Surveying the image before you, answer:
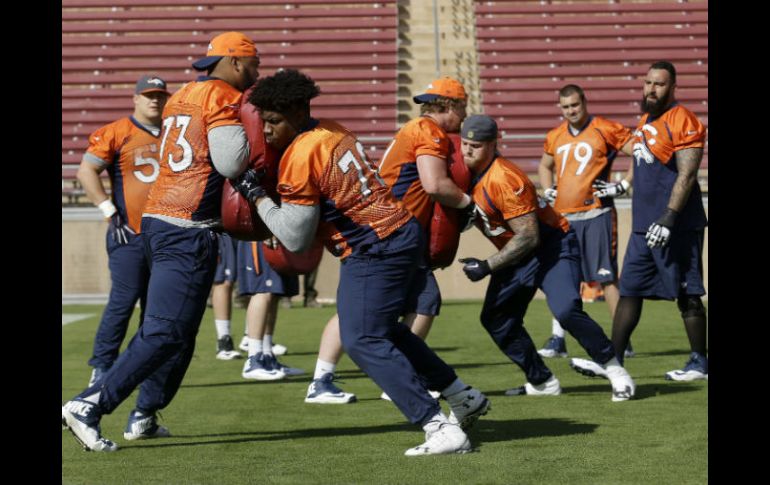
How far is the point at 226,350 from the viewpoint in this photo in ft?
31.0

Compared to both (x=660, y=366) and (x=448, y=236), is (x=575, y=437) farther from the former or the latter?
(x=660, y=366)

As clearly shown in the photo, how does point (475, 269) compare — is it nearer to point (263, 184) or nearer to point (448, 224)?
point (448, 224)

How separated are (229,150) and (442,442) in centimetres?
143

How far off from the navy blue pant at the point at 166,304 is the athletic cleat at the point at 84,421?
43 millimetres

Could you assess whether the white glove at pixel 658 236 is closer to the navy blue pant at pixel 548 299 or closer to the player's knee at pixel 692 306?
the player's knee at pixel 692 306

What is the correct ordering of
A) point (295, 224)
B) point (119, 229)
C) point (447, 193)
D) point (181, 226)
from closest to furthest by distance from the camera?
point (295, 224) < point (181, 226) < point (447, 193) < point (119, 229)

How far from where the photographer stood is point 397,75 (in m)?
18.7

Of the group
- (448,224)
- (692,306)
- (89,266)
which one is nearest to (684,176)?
(692,306)

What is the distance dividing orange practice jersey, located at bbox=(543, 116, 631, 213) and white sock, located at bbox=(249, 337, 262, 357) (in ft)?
7.89

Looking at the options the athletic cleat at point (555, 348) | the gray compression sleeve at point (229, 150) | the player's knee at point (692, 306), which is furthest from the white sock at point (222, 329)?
the gray compression sleeve at point (229, 150)

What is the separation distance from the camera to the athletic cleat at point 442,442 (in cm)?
490
